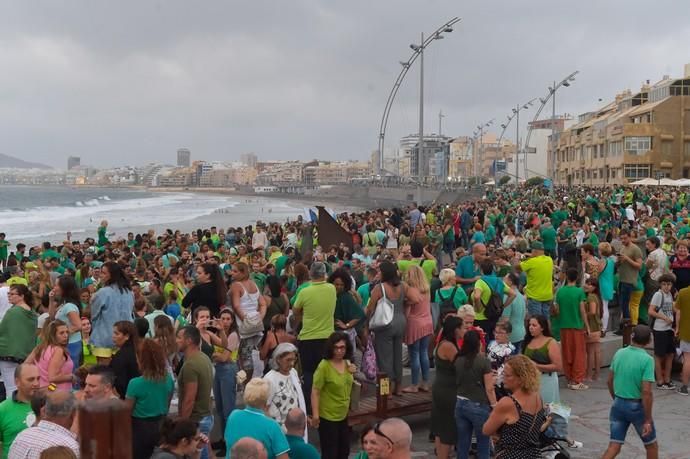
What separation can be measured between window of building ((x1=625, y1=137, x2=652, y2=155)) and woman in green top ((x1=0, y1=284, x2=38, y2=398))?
66.4 metres

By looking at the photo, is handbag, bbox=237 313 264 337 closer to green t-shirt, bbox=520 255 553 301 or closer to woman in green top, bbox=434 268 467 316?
woman in green top, bbox=434 268 467 316

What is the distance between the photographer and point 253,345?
25.2ft

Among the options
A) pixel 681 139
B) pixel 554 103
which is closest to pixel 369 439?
pixel 554 103

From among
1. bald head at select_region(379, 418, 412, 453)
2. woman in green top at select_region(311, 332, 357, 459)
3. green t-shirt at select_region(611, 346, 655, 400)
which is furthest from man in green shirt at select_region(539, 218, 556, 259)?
bald head at select_region(379, 418, 412, 453)

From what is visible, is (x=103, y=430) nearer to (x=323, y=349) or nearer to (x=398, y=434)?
(x=398, y=434)

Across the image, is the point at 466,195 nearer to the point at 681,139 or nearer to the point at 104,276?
the point at 681,139

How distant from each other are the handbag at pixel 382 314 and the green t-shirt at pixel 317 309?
0.56 metres

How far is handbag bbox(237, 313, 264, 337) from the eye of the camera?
748 centimetres

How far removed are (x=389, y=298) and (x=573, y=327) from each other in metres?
2.71

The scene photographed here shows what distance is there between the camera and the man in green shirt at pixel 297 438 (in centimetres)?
484

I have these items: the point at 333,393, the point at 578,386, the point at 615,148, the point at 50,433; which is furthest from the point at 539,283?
the point at 615,148

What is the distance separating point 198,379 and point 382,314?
2343mm

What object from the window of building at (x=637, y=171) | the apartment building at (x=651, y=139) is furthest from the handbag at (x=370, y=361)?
the window of building at (x=637, y=171)

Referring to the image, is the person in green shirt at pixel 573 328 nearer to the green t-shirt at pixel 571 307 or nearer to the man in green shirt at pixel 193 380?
the green t-shirt at pixel 571 307
